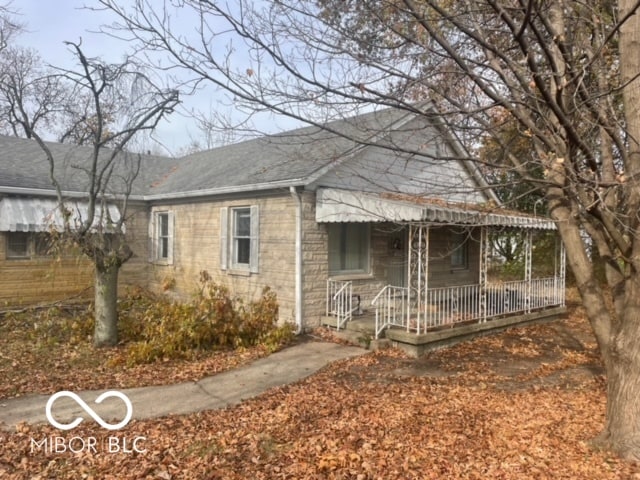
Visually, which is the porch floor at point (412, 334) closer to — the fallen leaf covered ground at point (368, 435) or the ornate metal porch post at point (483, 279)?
the ornate metal porch post at point (483, 279)

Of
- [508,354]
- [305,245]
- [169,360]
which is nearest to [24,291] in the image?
[169,360]

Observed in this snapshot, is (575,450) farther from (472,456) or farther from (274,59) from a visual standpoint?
(274,59)

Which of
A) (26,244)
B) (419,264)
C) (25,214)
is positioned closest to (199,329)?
(419,264)

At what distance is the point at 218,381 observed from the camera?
6.93 meters

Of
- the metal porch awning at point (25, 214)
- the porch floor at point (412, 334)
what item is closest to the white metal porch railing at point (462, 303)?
the porch floor at point (412, 334)

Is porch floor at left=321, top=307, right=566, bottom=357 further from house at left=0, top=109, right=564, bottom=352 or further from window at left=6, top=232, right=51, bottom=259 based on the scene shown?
window at left=6, top=232, right=51, bottom=259

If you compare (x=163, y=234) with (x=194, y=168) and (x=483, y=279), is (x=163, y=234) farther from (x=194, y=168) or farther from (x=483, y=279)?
(x=483, y=279)

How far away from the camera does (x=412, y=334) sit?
8516 millimetres

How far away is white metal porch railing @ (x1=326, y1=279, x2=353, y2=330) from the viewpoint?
9.74 m

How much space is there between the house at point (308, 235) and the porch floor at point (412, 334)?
0.12 metres

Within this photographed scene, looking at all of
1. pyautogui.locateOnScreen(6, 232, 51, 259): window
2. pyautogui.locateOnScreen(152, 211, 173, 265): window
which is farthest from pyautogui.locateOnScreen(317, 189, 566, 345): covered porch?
pyautogui.locateOnScreen(6, 232, 51, 259): window

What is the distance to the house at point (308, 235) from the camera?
933 cm

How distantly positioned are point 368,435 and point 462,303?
6.35 meters

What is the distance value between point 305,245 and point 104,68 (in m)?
5.07
